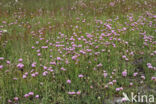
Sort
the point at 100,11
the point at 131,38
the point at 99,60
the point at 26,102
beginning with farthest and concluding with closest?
the point at 100,11 → the point at 131,38 → the point at 99,60 → the point at 26,102

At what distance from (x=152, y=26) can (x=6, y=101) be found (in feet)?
16.0

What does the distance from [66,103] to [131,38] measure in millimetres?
3072

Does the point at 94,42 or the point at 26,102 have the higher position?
the point at 94,42

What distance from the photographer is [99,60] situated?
14.4 ft

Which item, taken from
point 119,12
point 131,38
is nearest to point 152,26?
point 131,38

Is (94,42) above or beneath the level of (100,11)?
beneath

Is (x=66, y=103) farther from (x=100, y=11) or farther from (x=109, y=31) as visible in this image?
(x=100, y=11)

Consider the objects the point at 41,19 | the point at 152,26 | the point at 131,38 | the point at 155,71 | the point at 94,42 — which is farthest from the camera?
the point at 41,19

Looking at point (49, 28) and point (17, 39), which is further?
point (49, 28)

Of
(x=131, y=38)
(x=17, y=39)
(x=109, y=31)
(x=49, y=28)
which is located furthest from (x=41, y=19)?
(x=131, y=38)

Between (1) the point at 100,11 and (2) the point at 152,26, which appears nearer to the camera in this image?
(2) the point at 152,26

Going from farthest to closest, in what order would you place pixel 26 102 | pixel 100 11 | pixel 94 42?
pixel 100 11
pixel 94 42
pixel 26 102

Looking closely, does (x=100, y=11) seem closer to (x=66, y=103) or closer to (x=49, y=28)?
(x=49, y=28)

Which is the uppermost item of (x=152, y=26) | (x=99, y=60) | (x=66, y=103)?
(x=152, y=26)
